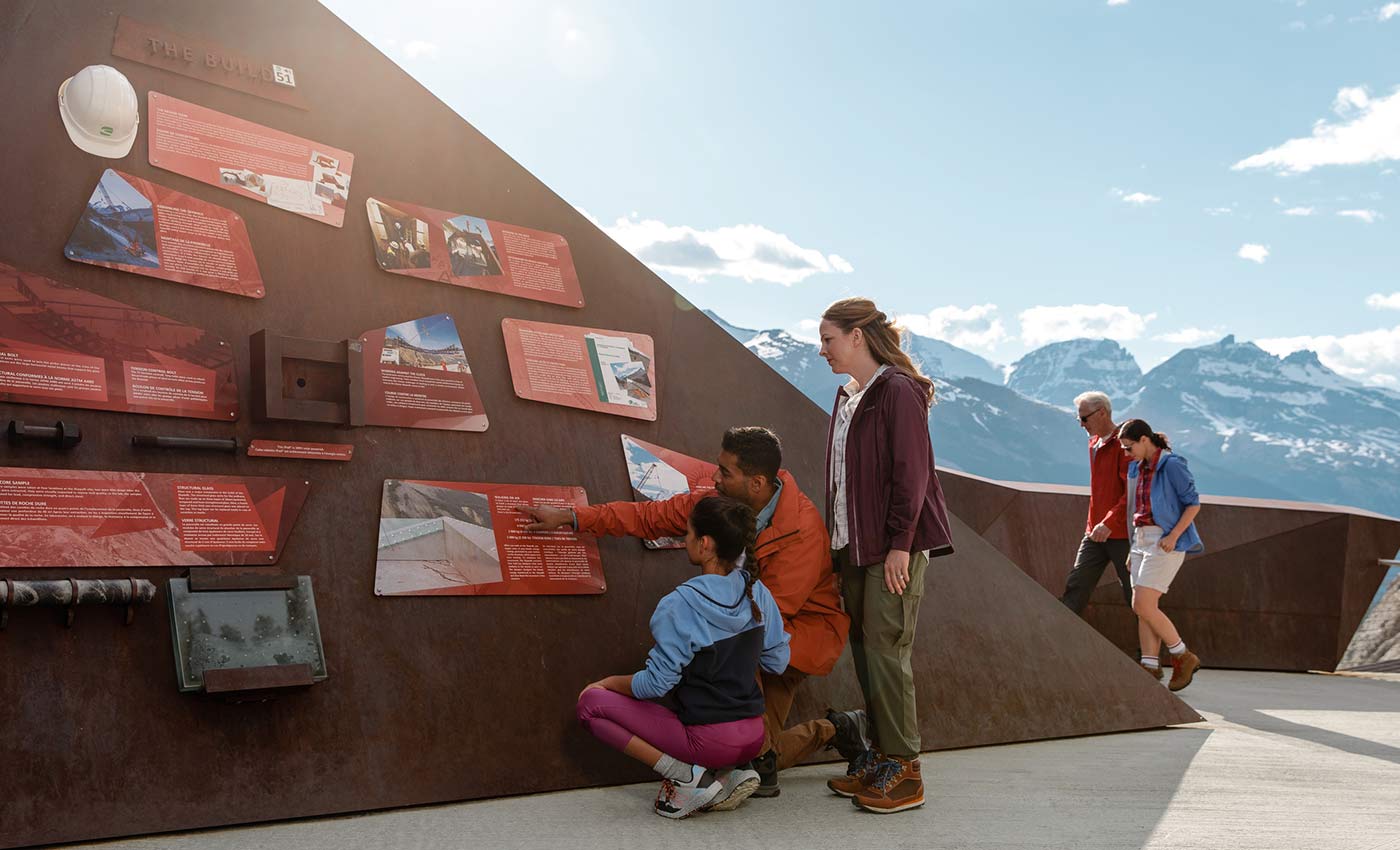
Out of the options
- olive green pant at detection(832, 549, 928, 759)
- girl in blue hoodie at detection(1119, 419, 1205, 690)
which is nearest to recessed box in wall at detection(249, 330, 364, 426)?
olive green pant at detection(832, 549, 928, 759)

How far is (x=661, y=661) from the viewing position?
10.6ft

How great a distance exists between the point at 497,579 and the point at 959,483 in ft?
17.8

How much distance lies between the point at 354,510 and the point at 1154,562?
4.48 meters

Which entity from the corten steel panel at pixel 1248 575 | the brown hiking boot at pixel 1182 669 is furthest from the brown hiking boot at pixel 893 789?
the corten steel panel at pixel 1248 575

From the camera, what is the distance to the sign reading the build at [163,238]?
10.7 feet

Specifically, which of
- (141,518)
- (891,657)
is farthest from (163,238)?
(891,657)

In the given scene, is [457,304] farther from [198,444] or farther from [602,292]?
[198,444]

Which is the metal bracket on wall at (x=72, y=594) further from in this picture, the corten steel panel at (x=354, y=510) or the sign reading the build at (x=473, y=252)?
the sign reading the build at (x=473, y=252)

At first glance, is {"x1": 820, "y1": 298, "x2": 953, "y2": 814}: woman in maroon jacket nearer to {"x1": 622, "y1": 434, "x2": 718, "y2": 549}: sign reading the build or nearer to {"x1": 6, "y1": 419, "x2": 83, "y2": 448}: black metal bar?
{"x1": 622, "y1": 434, "x2": 718, "y2": 549}: sign reading the build

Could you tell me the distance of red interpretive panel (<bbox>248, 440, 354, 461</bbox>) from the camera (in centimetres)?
335

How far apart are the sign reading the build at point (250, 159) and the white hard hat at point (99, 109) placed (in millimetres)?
103

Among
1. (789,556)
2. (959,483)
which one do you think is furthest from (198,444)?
(959,483)

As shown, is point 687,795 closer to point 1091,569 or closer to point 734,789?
point 734,789

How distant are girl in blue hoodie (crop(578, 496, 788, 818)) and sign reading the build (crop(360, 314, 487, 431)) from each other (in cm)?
100
